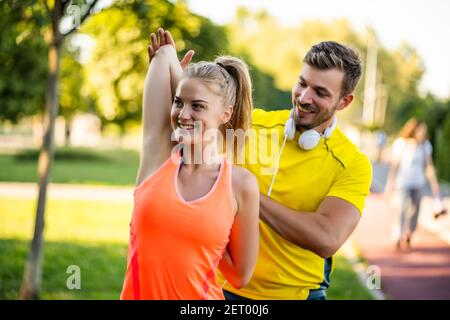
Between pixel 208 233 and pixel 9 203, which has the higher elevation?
pixel 208 233

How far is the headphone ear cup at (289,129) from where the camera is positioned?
9.07 feet

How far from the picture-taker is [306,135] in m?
2.70

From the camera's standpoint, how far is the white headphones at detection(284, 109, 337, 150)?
2688 millimetres

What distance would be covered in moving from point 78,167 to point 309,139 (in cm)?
2628

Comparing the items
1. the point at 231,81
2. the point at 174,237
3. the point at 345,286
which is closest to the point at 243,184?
the point at 174,237

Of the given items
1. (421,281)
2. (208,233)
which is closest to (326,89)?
(208,233)

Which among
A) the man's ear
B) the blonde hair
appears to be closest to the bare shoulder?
the blonde hair

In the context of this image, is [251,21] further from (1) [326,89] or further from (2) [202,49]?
(1) [326,89]

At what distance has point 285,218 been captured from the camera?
2.42m

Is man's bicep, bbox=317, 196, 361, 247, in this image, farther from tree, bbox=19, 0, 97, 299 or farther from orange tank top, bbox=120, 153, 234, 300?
tree, bbox=19, 0, 97, 299

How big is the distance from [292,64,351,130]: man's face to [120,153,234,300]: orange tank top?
94 centimetres

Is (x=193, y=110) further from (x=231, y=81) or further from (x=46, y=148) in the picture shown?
(x=46, y=148)

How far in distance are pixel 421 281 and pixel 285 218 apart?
18.8 ft

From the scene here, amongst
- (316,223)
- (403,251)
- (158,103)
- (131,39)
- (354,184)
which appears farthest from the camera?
(403,251)
